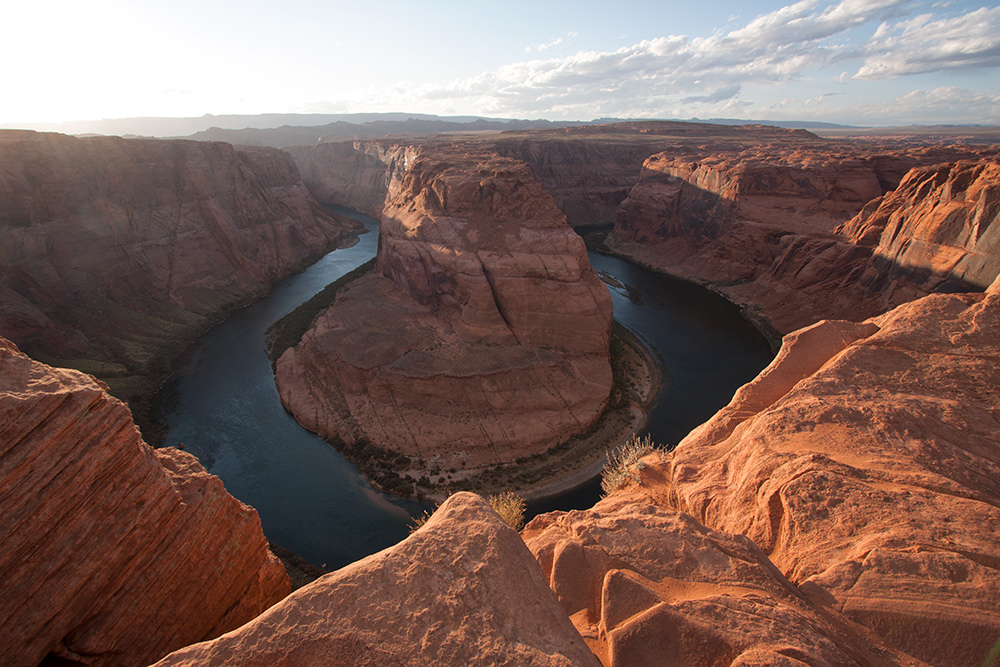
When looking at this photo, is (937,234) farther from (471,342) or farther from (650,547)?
(650,547)

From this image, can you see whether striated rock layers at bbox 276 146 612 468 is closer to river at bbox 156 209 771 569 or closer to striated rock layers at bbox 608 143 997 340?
river at bbox 156 209 771 569

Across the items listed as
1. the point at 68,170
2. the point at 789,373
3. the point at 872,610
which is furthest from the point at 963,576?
the point at 68,170

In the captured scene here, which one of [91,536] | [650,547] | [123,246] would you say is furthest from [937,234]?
[123,246]

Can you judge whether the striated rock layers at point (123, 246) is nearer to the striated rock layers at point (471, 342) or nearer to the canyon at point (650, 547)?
the striated rock layers at point (471, 342)

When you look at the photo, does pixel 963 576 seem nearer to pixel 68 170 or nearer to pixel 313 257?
pixel 68 170

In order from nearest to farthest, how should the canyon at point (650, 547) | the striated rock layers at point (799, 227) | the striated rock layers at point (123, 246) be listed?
the canyon at point (650, 547) → the striated rock layers at point (123, 246) → the striated rock layers at point (799, 227)

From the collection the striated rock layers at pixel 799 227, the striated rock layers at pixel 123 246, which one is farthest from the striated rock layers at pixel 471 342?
the striated rock layers at pixel 799 227
